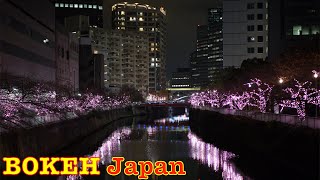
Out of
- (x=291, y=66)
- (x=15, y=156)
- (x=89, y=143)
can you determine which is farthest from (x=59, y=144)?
(x=291, y=66)

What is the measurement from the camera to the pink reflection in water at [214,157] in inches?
1483

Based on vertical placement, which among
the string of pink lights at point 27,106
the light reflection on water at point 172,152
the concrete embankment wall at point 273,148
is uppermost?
the string of pink lights at point 27,106

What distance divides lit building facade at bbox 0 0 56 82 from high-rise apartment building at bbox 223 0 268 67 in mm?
34980

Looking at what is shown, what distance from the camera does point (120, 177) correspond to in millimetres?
35531

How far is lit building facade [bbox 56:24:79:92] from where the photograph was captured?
96.9 meters

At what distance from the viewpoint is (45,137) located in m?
44.9

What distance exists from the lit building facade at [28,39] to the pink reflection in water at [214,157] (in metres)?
22.0

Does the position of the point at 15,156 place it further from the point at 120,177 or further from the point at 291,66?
the point at 291,66

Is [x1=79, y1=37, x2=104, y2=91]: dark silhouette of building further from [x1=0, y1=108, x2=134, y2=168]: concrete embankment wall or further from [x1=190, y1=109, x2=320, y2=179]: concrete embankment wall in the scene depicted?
[x1=190, y1=109, x2=320, y2=179]: concrete embankment wall

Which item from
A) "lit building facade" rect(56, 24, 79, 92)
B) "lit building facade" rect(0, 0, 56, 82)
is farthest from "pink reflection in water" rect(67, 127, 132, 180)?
"lit building facade" rect(56, 24, 79, 92)

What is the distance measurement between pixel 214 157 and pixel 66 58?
6480cm

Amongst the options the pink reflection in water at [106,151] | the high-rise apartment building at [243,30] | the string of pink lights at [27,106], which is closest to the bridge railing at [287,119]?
the pink reflection in water at [106,151]

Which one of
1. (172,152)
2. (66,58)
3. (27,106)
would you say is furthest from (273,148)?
(66,58)

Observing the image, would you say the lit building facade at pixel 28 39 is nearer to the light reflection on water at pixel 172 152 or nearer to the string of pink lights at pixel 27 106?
the string of pink lights at pixel 27 106
